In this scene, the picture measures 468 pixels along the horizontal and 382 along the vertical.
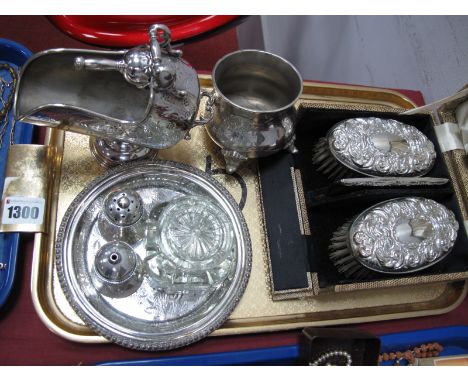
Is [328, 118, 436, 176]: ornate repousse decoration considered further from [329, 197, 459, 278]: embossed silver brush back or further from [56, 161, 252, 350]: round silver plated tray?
[56, 161, 252, 350]: round silver plated tray

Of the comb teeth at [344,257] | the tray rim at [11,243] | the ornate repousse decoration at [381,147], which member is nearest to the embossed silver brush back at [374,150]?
the ornate repousse decoration at [381,147]

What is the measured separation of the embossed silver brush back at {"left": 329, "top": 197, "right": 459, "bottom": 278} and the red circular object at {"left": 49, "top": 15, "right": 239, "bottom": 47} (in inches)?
22.5

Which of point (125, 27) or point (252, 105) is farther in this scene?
point (125, 27)

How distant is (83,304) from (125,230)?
0.14 meters

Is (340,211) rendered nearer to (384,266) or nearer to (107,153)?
(384,266)

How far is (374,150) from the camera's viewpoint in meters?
0.80

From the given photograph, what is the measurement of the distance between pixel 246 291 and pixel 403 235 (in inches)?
11.8

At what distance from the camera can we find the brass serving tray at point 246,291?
72 centimetres

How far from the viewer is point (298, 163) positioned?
835 millimetres

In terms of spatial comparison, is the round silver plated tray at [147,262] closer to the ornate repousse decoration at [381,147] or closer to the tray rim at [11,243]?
the tray rim at [11,243]

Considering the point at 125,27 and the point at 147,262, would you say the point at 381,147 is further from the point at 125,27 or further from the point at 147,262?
the point at 125,27

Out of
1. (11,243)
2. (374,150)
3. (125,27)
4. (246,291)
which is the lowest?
(246,291)

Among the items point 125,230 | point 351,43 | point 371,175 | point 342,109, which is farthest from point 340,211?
point 351,43

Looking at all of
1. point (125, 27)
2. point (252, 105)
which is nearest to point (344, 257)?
point (252, 105)
